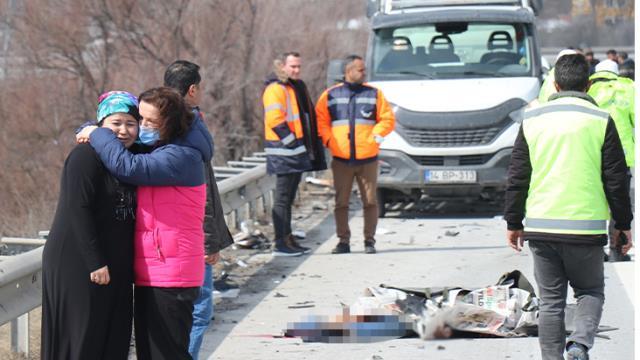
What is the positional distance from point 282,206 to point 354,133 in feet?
3.18

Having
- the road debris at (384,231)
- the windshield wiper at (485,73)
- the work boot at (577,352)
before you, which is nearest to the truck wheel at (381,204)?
the road debris at (384,231)

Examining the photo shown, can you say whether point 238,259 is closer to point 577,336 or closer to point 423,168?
point 423,168

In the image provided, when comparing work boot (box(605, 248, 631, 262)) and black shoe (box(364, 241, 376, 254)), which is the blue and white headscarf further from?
black shoe (box(364, 241, 376, 254))

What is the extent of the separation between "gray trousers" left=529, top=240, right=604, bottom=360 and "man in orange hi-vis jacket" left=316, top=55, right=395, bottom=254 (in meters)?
5.45

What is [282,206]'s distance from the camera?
12219mm

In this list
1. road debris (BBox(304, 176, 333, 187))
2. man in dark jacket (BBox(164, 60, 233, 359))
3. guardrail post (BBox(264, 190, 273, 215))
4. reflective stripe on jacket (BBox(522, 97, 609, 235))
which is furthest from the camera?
road debris (BBox(304, 176, 333, 187))

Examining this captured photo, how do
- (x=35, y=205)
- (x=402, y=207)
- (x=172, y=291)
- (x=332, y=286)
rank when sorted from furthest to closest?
1. (x=35, y=205)
2. (x=402, y=207)
3. (x=332, y=286)
4. (x=172, y=291)

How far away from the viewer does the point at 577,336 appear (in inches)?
271

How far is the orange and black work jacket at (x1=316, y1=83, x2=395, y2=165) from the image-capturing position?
40.0 ft

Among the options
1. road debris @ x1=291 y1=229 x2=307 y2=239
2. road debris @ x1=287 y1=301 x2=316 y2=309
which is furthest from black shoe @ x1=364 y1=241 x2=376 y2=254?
road debris @ x1=287 y1=301 x2=316 y2=309

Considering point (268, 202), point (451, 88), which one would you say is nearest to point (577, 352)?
point (451, 88)

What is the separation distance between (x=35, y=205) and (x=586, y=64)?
1495 centimetres

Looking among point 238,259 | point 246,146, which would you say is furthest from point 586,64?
point 246,146

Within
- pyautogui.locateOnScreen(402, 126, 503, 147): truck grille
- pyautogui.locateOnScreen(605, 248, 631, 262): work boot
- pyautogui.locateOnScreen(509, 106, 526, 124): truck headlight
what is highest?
pyautogui.locateOnScreen(509, 106, 526, 124): truck headlight
